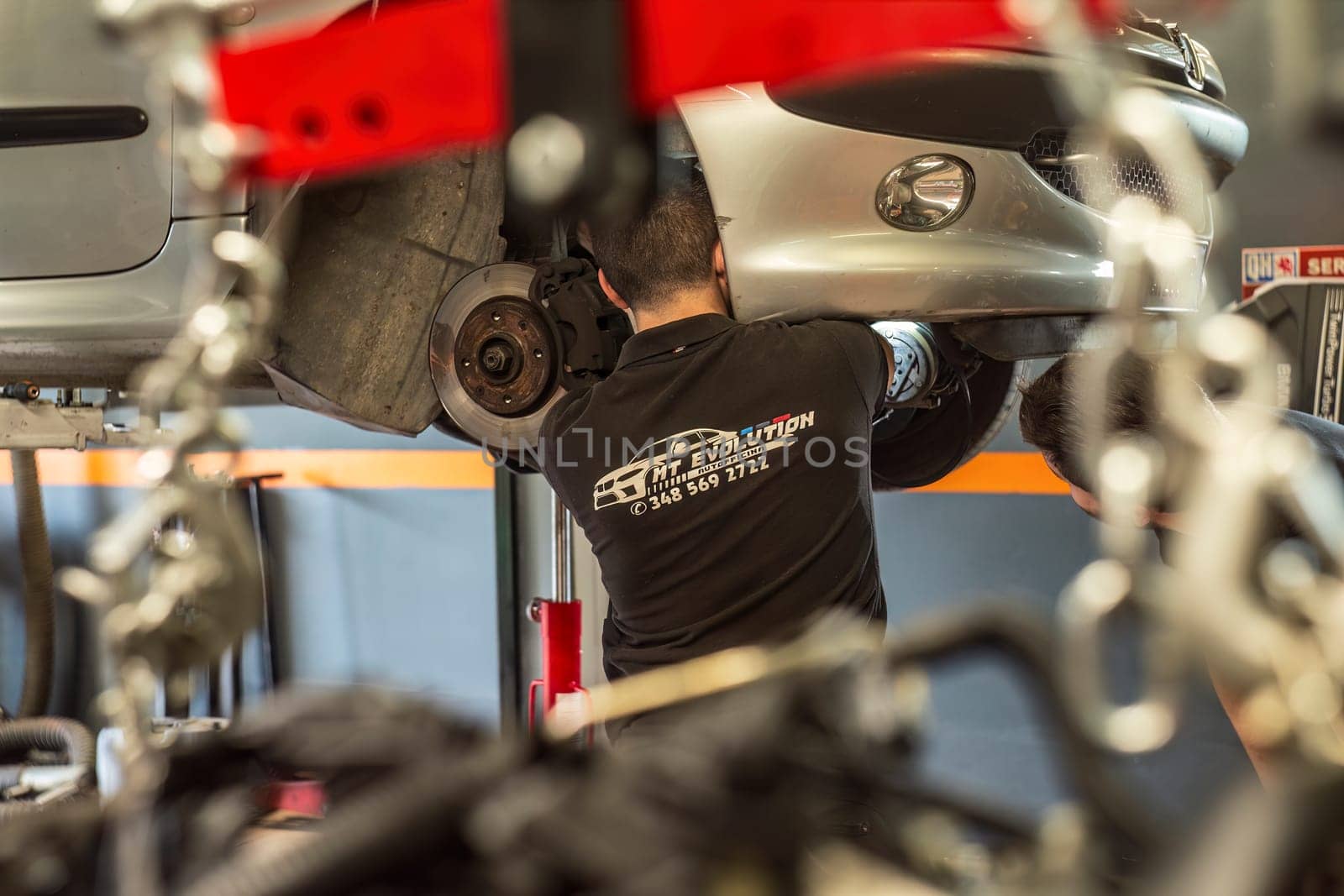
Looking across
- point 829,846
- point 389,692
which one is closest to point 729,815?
point 829,846

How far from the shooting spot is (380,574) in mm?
3615

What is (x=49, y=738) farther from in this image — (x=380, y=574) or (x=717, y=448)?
(x=717, y=448)

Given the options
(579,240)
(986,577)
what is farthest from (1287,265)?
(579,240)

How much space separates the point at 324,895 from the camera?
0.92 ft

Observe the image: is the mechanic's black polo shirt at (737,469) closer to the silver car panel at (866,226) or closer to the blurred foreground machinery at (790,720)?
the silver car panel at (866,226)

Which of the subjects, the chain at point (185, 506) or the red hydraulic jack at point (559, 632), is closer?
the chain at point (185, 506)

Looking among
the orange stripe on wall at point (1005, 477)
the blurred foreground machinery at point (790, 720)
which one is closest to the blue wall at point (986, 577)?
the orange stripe on wall at point (1005, 477)

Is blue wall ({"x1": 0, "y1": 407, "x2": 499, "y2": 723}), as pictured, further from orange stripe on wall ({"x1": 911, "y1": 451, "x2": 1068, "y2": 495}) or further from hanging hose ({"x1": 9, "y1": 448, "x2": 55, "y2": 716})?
orange stripe on wall ({"x1": 911, "y1": 451, "x2": 1068, "y2": 495})

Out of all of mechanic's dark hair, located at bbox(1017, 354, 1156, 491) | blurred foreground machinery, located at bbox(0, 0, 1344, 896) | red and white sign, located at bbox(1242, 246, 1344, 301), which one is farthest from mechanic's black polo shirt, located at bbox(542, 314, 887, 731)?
red and white sign, located at bbox(1242, 246, 1344, 301)

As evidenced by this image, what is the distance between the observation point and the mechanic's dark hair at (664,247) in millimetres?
1404

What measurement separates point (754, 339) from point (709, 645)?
1.37ft

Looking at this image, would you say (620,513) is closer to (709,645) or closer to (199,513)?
(709,645)

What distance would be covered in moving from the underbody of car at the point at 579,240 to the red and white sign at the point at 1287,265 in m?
1.22

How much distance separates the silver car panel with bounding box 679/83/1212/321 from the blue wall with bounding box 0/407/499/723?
2.24 metres
